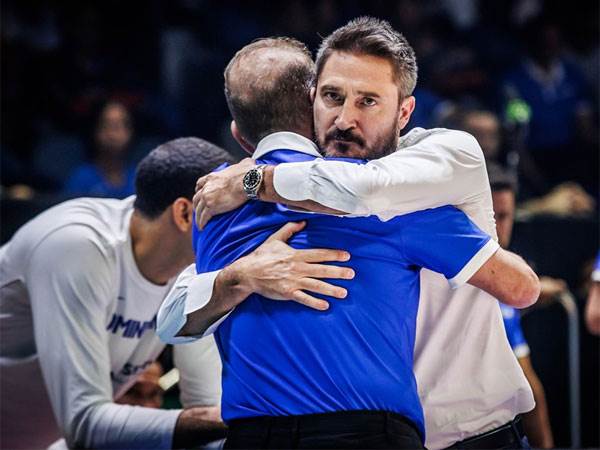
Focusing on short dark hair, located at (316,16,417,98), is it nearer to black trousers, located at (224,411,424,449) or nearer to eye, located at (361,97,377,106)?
eye, located at (361,97,377,106)

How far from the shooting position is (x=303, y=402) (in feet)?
6.61

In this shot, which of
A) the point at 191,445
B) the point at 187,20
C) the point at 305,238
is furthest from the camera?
the point at 187,20

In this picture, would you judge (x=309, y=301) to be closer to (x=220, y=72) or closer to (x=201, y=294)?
(x=201, y=294)

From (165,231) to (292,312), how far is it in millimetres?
1090

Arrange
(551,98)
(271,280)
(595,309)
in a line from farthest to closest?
(551,98)
(595,309)
(271,280)

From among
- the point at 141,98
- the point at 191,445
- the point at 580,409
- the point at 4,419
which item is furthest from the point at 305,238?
the point at 141,98

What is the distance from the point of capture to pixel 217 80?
6766 mm

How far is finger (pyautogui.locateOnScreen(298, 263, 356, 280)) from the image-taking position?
2068mm

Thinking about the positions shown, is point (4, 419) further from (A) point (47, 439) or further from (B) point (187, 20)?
(B) point (187, 20)

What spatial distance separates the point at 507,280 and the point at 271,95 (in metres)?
0.65

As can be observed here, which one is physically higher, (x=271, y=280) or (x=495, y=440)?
(x=271, y=280)

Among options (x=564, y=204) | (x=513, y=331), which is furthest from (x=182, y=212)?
(x=564, y=204)

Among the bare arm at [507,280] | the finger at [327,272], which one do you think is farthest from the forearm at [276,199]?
the bare arm at [507,280]

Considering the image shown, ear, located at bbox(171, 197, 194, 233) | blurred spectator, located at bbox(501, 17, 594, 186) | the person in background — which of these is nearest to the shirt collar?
ear, located at bbox(171, 197, 194, 233)
